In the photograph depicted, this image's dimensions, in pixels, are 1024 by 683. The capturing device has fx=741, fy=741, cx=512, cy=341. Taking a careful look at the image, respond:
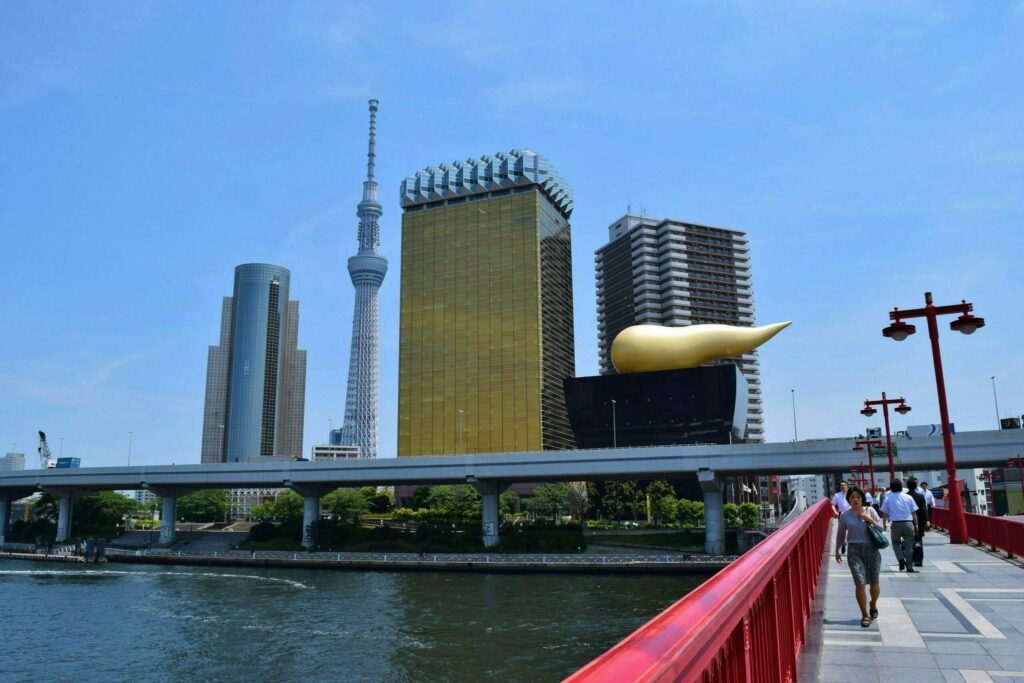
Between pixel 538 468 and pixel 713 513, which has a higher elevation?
pixel 538 468

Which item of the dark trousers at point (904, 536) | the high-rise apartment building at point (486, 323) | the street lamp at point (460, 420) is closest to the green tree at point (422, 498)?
the high-rise apartment building at point (486, 323)

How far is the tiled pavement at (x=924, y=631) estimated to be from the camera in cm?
685

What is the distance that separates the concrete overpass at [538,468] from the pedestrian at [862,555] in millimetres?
56329

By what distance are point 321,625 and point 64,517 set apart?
74360 mm

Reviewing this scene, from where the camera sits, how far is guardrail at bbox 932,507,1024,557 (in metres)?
16.4

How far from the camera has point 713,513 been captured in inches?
2579

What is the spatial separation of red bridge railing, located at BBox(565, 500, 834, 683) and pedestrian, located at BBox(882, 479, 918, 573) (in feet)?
29.4

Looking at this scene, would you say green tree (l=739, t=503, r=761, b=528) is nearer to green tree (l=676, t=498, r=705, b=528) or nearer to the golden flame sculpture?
green tree (l=676, t=498, r=705, b=528)

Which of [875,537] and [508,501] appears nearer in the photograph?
[875,537]

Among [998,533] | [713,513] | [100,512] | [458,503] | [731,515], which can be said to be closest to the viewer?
[998,533]

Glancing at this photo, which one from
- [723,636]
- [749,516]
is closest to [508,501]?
[749,516]

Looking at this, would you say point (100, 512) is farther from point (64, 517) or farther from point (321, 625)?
point (321, 625)

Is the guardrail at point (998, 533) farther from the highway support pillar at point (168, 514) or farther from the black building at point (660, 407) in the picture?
the highway support pillar at point (168, 514)

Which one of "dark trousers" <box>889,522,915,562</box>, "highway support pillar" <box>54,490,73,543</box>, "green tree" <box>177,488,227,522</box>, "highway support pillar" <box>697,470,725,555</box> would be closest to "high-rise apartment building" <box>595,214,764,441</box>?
"green tree" <box>177,488,227,522</box>
